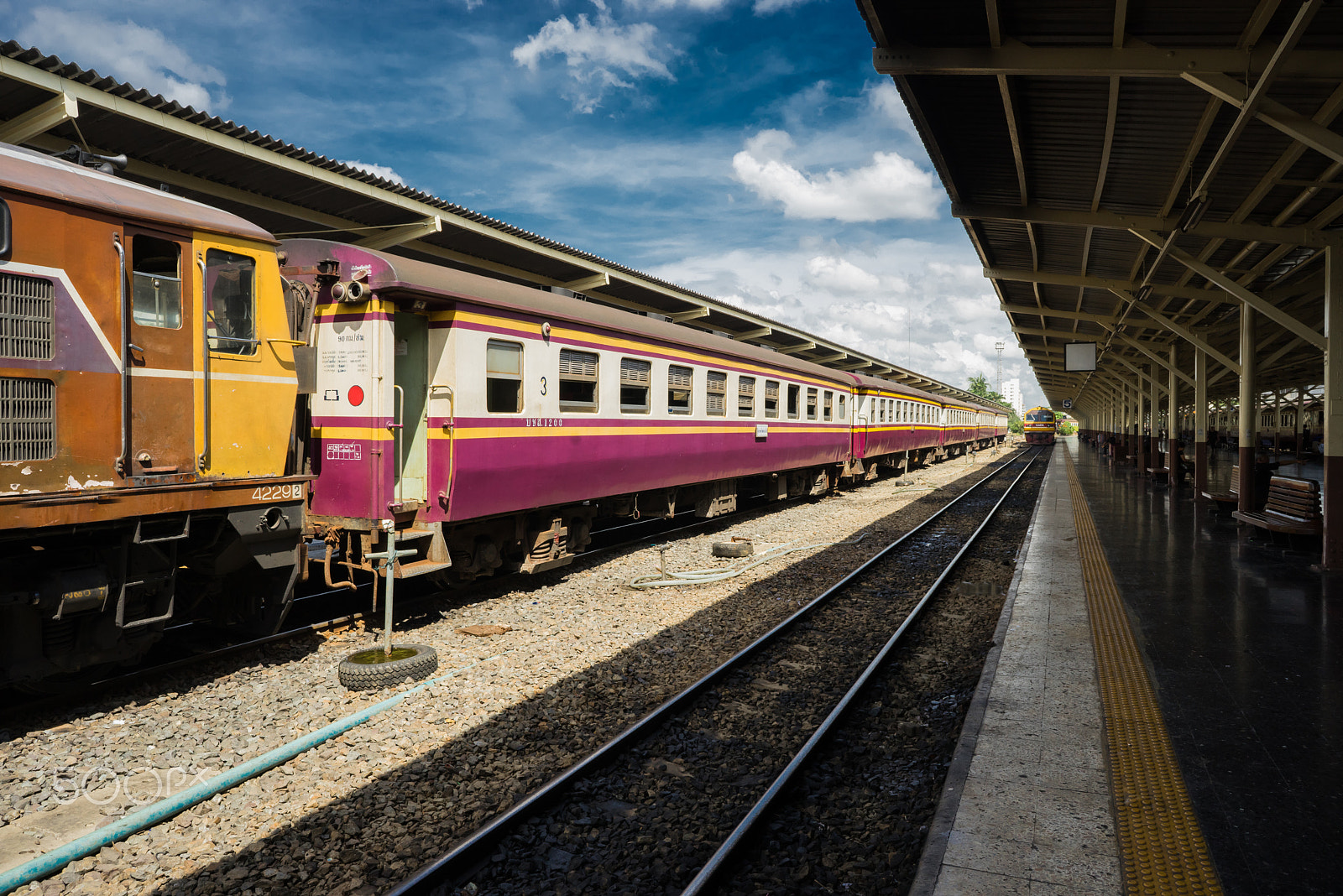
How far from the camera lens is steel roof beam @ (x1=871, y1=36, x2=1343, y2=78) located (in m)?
6.52

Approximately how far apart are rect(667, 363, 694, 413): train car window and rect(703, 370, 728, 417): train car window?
18.8 inches

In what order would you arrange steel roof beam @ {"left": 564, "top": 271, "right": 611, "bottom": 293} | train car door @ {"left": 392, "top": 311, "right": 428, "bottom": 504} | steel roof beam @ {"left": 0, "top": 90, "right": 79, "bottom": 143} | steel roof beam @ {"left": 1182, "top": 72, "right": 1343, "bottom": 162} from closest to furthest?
steel roof beam @ {"left": 1182, "top": 72, "right": 1343, "bottom": 162}
train car door @ {"left": 392, "top": 311, "right": 428, "bottom": 504}
steel roof beam @ {"left": 0, "top": 90, "right": 79, "bottom": 143}
steel roof beam @ {"left": 564, "top": 271, "right": 611, "bottom": 293}

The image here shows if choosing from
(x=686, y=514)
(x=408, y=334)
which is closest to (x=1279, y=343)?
(x=686, y=514)

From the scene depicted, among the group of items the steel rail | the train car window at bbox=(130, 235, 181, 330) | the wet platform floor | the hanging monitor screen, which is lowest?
the steel rail

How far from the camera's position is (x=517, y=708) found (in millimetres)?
Answer: 5137

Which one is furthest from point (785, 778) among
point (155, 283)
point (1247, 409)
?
point (1247, 409)

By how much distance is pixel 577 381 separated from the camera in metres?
8.52

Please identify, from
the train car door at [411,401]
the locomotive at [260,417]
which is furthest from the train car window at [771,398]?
the train car door at [411,401]

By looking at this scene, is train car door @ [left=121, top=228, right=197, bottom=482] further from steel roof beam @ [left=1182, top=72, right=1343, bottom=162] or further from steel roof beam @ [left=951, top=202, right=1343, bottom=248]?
steel roof beam @ [left=951, top=202, right=1343, bottom=248]

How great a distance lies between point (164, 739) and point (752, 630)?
452cm

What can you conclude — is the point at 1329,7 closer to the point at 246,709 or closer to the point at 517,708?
the point at 517,708

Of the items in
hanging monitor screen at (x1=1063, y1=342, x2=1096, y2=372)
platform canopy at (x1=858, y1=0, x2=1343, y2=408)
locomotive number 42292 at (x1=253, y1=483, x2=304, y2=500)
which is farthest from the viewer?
hanging monitor screen at (x1=1063, y1=342, x2=1096, y2=372)

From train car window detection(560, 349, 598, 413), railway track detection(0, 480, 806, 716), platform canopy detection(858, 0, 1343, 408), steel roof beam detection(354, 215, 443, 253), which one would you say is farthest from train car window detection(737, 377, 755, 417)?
steel roof beam detection(354, 215, 443, 253)

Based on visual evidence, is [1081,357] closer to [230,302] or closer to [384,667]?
[384,667]
